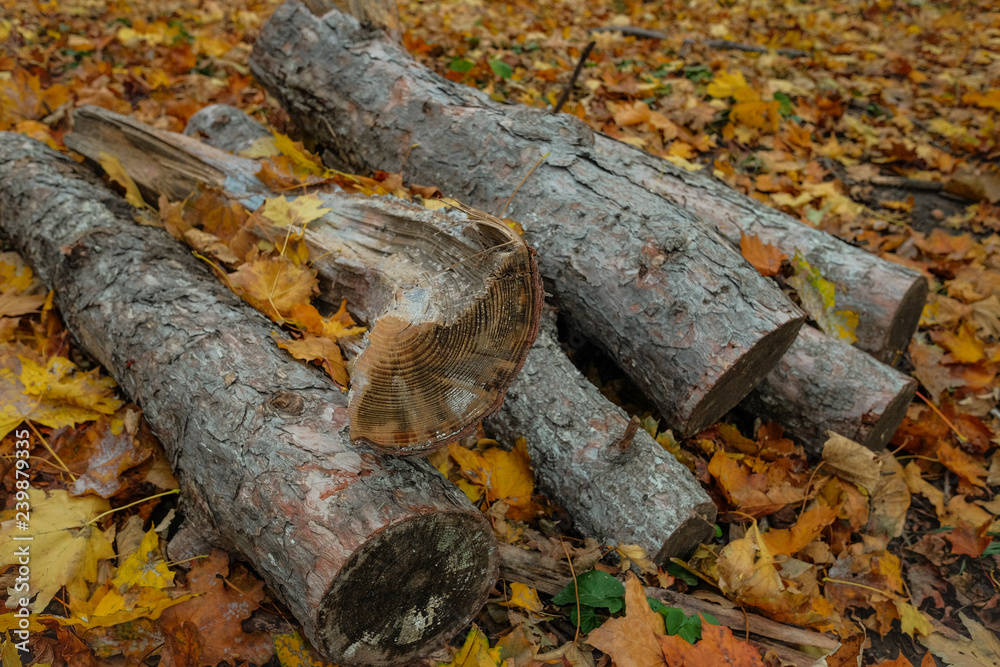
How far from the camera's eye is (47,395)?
2064 mm

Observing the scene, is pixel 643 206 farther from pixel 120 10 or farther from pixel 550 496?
pixel 120 10

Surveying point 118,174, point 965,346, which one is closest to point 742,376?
point 965,346

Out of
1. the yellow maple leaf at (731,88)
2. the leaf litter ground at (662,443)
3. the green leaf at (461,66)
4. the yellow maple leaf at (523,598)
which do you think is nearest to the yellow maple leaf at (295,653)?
the leaf litter ground at (662,443)

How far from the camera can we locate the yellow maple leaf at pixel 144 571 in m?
1.73

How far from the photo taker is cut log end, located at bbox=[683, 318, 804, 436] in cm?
198

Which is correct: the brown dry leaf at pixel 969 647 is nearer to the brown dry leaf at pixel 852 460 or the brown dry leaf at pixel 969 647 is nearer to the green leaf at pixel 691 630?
the brown dry leaf at pixel 852 460

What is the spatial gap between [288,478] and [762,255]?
1.94 m

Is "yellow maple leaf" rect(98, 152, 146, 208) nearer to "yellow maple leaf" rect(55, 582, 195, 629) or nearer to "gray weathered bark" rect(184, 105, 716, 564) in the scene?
"gray weathered bark" rect(184, 105, 716, 564)

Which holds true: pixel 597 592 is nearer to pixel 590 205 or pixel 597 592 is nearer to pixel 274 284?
pixel 590 205

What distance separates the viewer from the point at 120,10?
5.43 meters

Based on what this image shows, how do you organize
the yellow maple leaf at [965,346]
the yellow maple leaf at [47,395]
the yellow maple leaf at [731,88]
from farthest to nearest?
the yellow maple leaf at [731,88] → the yellow maple leaf at [965,346] → the yellow maple leaf at [47,395]

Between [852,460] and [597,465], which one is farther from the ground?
[852,460]

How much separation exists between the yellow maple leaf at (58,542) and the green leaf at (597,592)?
1.38 meters

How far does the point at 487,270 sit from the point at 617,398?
116 cm
